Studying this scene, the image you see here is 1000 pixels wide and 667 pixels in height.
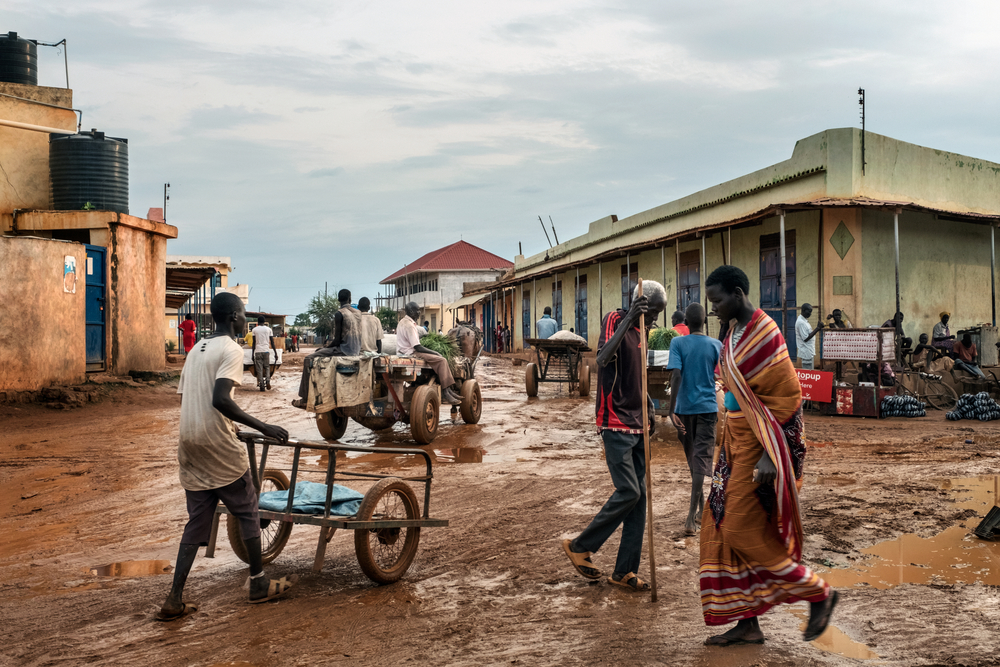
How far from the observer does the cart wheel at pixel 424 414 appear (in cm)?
955

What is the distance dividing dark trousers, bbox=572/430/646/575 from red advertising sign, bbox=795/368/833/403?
29.6ft

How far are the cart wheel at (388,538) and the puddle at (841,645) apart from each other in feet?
7.45

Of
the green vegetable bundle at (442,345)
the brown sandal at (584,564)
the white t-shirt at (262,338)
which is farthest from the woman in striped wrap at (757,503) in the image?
the white t-shirt at (262,338)

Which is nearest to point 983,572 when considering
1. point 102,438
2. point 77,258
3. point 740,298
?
point 740,298

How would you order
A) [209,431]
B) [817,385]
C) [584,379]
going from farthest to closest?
1. [584,379]
2. [817,385]
3. [209,431]

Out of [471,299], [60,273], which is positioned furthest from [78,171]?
[471,299]

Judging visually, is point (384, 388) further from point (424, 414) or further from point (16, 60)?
point (16, 60)

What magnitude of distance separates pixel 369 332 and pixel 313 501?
18.8 ft

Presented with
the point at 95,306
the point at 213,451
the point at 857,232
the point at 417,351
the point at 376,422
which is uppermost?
the point at 857,232

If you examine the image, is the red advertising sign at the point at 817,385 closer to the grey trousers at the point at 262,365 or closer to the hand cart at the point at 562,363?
the hand cart at the point at 562,363

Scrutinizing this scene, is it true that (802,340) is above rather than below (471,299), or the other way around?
below

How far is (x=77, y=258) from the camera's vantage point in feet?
44.2

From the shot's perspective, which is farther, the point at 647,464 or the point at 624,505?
the point at 624,505

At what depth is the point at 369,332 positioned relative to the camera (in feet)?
33.3
